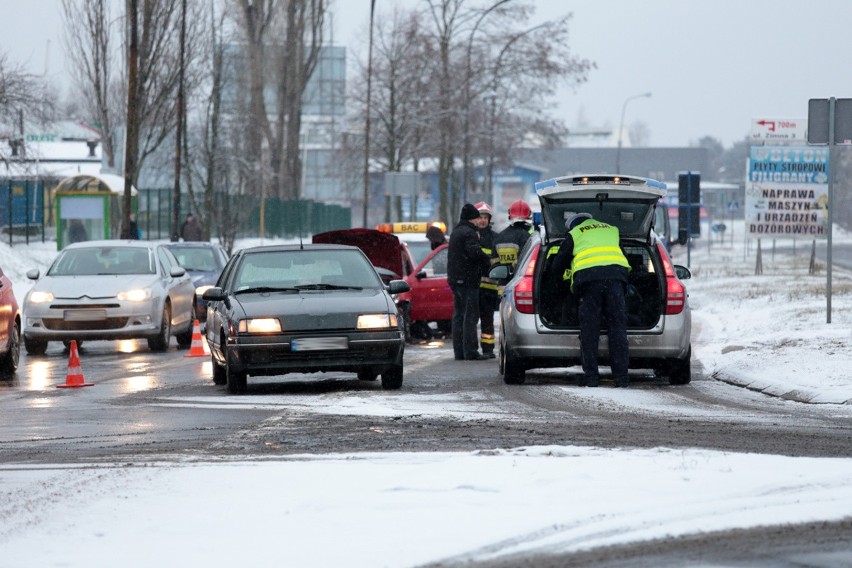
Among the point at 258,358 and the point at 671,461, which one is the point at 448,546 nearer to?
the point at 671,461

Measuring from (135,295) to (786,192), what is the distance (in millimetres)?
26598

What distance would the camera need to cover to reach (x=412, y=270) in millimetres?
24312

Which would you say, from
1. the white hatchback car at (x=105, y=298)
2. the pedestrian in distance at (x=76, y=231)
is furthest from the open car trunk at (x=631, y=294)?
the pedestrian in distance at (x=76, y=231)

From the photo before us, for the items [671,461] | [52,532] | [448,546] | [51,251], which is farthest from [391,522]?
[51,251]

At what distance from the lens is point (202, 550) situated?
6148 millimetres

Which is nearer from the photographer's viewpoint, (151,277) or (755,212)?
(151,277)

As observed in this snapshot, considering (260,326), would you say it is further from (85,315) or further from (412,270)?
(412,270)

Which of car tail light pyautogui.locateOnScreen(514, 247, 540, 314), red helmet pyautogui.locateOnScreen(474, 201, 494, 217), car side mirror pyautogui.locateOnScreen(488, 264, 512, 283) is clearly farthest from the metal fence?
car tail light pyautogui.locateOnScreen(514, 247, 540, 314)

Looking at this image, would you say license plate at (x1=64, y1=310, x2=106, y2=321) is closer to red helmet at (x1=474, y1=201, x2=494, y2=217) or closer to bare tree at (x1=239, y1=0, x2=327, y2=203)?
red helmet at (x1=474, y1=201, x2=494, y2=217)

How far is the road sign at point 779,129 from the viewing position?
45.3m

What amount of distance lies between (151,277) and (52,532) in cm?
1591

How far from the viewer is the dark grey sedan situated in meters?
14.0

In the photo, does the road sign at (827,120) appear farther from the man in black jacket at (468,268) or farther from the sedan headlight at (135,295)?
the sedan headlight at (135,295)

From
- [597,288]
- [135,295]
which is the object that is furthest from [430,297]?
[597,288]
